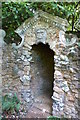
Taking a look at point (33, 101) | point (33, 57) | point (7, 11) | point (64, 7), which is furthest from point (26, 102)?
point (64, 7)

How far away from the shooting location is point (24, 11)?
4898mm

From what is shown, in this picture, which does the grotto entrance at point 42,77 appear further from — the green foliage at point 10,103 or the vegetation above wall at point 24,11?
the vegetation above wall at point 24,11

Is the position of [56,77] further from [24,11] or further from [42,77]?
[24,11]

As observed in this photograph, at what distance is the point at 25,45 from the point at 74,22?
271 cm

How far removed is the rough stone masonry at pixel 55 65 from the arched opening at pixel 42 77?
0.31m

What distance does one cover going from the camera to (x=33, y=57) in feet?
15.2

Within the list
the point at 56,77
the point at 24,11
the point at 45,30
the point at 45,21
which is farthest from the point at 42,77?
the point at 24,11

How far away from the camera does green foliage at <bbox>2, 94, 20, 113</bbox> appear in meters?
4.00

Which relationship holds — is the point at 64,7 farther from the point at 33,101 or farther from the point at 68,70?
the point at 33,101

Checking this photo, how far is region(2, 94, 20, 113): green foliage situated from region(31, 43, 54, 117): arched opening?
0.64 metres

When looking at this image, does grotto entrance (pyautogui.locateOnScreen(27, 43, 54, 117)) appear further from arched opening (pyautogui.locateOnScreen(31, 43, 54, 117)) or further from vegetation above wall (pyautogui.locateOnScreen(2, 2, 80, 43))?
vegetation above wall (pyautogui.locateOnScreen(2, 2, 80, 43))

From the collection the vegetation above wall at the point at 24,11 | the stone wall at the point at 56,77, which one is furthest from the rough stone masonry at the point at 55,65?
the vegetation above wall at the point at 24,11

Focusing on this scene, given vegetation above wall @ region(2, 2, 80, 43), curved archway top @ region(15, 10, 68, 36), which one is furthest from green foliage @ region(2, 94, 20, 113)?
vegetation above wall @ region(2, 2, 80, 43)

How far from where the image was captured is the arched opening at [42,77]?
183 inches
